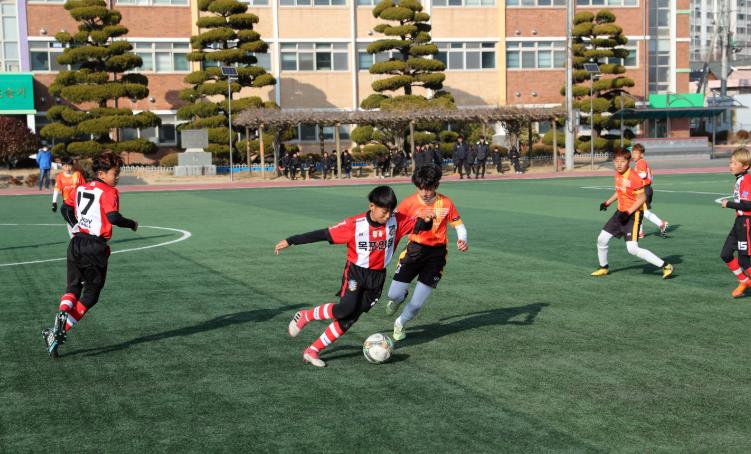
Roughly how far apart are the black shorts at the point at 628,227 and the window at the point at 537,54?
5029 cm

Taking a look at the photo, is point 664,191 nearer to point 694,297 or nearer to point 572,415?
point 694,297

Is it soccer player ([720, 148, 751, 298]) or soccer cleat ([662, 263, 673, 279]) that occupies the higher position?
soccer player ([720, 148, 751, 298])

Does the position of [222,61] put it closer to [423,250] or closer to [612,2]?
[612,2]

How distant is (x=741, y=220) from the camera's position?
10391mm

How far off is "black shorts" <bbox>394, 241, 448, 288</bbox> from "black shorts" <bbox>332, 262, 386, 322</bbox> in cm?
108

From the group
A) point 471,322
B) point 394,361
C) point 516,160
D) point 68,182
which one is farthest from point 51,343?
point 516,160

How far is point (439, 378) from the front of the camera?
712 centimetres

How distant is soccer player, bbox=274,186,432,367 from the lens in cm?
710

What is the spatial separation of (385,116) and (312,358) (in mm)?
38147

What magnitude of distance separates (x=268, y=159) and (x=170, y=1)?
12377 millimetres

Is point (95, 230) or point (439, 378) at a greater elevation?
point (95, 230)

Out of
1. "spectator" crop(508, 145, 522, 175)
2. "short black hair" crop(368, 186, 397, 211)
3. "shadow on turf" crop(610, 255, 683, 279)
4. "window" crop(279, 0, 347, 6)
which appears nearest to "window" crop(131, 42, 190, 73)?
"window" crop(279, 0, 347, 6)

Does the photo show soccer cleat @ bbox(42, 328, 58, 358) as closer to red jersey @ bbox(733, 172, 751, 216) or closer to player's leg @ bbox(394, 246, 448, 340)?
player's leg @ bbox(394, 246, 448, 340)

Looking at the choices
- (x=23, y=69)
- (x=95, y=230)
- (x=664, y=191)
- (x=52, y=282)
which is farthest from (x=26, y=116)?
(x=95, y=230)
